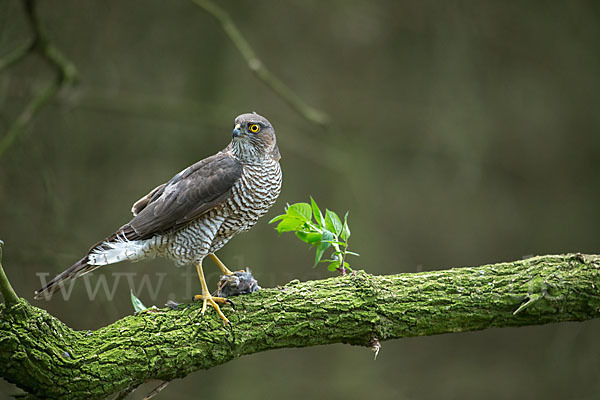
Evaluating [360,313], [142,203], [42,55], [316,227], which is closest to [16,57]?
[42,55]

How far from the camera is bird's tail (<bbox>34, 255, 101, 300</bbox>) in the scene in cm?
308

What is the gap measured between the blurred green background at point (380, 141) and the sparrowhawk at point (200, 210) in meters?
2.06

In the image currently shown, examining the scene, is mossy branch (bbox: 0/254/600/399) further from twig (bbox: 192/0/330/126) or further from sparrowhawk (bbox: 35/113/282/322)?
twig (bbox: 192/0/330/126)

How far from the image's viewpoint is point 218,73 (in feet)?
19.0

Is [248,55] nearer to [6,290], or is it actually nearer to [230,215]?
[230,215]

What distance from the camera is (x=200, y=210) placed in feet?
10.5

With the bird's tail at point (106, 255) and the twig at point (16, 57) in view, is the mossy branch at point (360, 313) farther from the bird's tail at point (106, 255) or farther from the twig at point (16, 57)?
the twig at point (16, 57)

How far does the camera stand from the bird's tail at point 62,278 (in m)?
3.08

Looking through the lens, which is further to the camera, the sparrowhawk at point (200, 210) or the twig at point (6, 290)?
the sparrowhawk at point (200, 210)

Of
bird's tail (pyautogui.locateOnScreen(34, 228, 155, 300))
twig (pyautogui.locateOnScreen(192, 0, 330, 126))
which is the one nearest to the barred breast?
bird's tail (pyautogui.locateOnScreen(34, 228, 155, 300))

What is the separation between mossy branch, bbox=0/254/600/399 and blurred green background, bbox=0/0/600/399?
8.83ft

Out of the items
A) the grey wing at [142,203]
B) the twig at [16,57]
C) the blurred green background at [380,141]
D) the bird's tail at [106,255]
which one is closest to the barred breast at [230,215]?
the bird's tail at [106,255]

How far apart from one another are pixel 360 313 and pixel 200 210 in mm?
1048

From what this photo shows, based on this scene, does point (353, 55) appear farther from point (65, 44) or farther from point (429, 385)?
point (429, 385)
